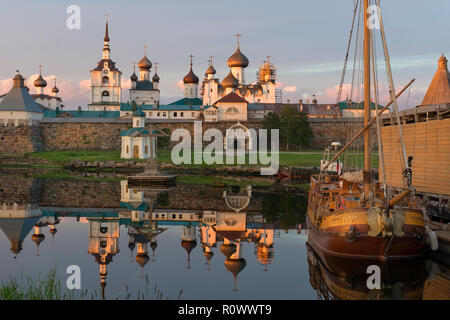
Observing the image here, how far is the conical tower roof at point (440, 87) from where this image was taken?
2595 cm

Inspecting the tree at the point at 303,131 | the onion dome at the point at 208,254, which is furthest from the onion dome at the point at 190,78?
the onion dome at the point at 208,254

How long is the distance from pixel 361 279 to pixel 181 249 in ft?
21.4

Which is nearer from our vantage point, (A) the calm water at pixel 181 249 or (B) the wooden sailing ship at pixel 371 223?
(A) the calm water at pixel 181 249

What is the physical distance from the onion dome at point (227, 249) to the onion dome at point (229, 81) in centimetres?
6247

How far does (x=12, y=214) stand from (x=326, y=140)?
50378 millimetres

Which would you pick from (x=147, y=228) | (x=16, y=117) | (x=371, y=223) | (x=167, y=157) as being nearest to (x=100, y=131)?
(x=16, y=117)

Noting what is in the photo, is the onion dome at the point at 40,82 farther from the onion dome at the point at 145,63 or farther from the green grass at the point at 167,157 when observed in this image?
the green grass at the point at 167,157

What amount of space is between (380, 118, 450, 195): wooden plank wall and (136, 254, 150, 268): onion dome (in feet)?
33.8

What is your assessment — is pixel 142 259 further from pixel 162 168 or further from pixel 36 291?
pixel 162 168

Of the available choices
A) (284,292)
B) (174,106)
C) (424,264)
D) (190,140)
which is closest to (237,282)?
(284,292)

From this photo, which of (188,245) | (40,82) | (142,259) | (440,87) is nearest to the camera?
(142,259)

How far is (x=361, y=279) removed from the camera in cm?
1331

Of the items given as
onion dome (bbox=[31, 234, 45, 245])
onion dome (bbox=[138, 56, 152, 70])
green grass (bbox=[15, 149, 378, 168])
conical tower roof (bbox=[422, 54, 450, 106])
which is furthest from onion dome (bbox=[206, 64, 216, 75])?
onion dome (bbox=[31, 234, 45, 245])

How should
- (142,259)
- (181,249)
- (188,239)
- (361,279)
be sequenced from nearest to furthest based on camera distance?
(361,279)
(142,259)
(181,249)
(188,239)
